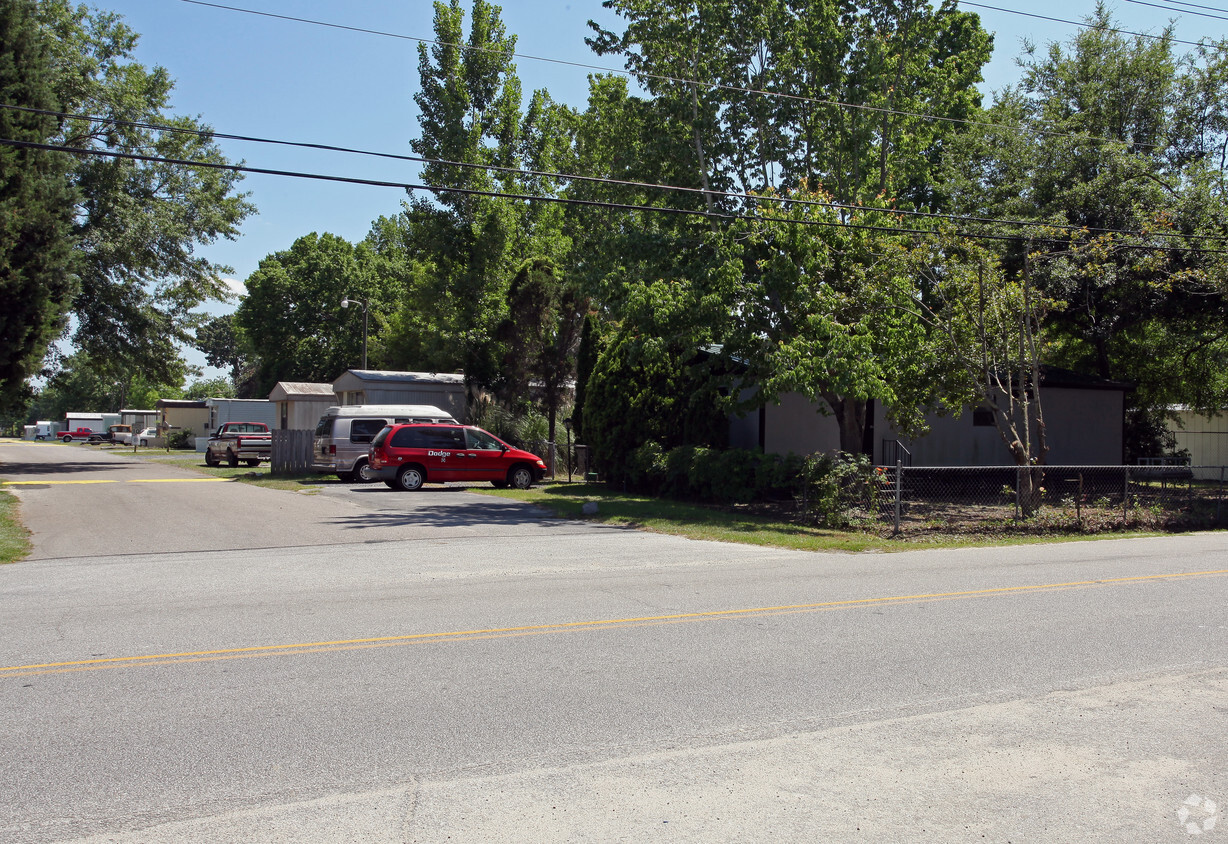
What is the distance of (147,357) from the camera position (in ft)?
128

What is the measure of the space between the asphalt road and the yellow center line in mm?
44

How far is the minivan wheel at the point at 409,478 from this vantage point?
23881 mm

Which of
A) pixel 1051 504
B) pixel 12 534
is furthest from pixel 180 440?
pixel 1051 504

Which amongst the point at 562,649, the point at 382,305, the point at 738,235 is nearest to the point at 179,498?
the point at 738,235

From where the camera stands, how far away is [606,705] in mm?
5770

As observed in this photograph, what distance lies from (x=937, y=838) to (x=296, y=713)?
11.9 feet

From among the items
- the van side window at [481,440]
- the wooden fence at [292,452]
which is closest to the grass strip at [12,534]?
the wooden fence at [292,452]

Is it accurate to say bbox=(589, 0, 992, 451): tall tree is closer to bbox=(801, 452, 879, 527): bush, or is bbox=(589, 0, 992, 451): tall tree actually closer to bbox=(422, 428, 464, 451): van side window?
bbox=(801, 452, 879, 527): bush

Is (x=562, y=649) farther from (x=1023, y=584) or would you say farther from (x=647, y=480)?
(x=647, y=480)

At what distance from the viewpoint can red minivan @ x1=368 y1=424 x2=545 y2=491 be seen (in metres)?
23.8

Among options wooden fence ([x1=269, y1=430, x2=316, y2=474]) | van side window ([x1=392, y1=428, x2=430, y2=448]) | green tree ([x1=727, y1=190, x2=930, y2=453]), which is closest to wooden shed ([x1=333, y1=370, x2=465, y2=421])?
wooden fence ([x1=269, y1=430, x2=316, y2=474])

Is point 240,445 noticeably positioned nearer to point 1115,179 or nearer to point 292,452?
point 292,452

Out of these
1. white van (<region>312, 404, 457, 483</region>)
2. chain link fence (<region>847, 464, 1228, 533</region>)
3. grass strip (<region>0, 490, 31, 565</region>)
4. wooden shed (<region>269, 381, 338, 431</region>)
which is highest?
wooden shed (<region>269, 381, 338, 431</region>)

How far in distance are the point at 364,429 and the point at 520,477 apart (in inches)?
189
